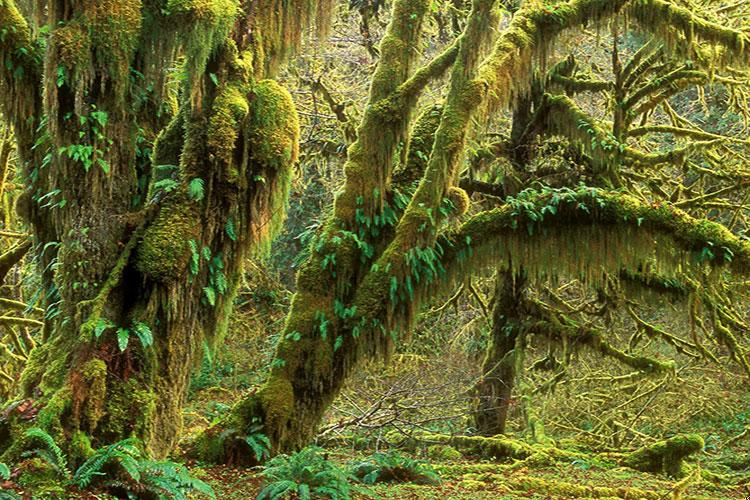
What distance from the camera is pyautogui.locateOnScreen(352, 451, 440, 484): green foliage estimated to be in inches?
316

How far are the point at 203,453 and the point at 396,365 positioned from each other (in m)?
Answer: 8.45

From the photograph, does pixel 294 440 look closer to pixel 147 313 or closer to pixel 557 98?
pixel 147 313

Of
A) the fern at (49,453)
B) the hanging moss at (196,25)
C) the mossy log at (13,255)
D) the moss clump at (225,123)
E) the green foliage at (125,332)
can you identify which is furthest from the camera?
the mossy log at (13,255)

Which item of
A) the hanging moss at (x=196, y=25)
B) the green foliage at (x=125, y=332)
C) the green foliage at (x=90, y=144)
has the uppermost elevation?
the hanging moss at (x=196, y=25)

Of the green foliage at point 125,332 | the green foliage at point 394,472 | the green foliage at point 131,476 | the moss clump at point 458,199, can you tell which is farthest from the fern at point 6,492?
the moss clump at point 458,199

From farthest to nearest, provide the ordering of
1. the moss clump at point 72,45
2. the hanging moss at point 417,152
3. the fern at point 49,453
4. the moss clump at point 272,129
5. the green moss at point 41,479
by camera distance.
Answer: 1. the hanging moss at point 417,152
2. the moss clump at point 272,129
3. the moss clump at point 72,45
4. the fern at point 49,453
5. the green moss at point 41,479

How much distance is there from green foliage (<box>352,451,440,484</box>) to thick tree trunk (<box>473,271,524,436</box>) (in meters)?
2.93

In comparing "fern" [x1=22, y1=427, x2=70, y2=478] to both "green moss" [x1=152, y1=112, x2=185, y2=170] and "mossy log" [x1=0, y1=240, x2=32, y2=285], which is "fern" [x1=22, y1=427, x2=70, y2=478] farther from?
"mossy log" [x1=0, y1=240, x2=32, y2=285]

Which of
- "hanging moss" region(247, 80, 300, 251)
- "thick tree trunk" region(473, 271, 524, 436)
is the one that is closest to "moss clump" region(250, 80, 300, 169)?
"hanging moss" region(247, 80, 300, 251)

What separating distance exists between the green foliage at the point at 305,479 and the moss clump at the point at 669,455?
584cm

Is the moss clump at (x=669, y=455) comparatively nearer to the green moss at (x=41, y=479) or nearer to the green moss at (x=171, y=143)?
the green moss at (x=171, y=143)

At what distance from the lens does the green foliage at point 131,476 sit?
529cm

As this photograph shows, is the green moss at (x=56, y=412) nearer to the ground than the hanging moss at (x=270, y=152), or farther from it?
nearer to the ground

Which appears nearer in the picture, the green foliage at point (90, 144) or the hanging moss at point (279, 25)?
the green foliage at point (90, 144)
